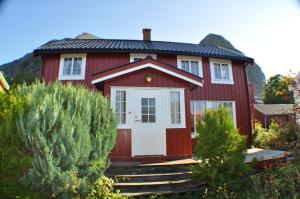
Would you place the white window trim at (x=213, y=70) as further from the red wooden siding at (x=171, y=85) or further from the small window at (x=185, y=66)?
the small window at (x=185, y=66)

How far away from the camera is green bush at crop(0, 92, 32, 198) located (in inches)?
133

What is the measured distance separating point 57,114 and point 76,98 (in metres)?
0.63

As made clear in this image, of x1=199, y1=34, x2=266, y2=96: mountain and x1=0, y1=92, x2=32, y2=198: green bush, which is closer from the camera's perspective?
x1=0, y1=92, x2=32, y2=198: green bush

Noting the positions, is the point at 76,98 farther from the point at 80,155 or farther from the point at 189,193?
the point at 189,193

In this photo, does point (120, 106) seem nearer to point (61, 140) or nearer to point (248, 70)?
point (61, 140)

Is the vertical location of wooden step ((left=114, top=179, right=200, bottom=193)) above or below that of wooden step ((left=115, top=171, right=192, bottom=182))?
below

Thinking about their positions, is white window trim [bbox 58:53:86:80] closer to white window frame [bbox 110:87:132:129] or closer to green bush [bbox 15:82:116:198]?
white window frame [bbox 110:87:132:129]

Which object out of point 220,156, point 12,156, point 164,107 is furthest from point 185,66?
point 12,156

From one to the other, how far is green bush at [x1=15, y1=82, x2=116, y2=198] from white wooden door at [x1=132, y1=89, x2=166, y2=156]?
8.40 feet

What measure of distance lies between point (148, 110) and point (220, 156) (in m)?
2.98

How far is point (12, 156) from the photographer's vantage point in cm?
341

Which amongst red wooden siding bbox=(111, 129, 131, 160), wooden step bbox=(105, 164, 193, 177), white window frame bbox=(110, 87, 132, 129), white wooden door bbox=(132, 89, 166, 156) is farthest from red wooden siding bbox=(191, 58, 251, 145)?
wooden step bbox=(105, 164, 193, 177)

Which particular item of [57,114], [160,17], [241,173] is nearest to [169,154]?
[241,173]

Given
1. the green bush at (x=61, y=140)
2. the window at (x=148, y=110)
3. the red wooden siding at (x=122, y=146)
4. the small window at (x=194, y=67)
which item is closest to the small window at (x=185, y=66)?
the small window at (x=194, y=67)
